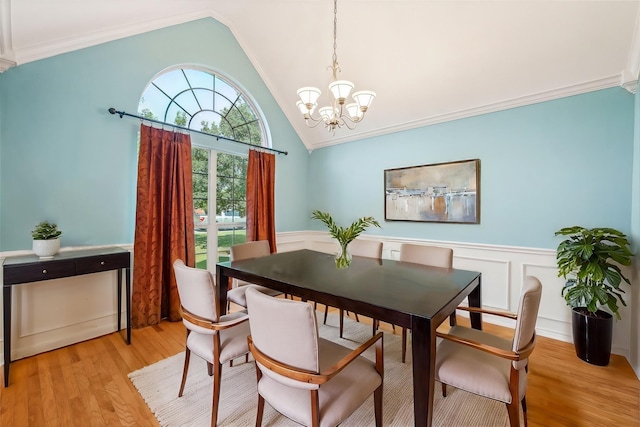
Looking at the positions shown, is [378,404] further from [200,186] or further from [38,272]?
[200,186]

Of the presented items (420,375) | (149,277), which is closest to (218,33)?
(149,277)

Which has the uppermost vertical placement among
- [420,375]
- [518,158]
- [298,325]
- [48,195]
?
[518,158]

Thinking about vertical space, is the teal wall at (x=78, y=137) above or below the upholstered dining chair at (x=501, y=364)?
above

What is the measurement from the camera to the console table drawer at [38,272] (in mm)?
1931

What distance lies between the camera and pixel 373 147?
13.4 feet

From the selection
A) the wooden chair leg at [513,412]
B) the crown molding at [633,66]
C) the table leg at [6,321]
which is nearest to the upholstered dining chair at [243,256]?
the table leg at [6,321]

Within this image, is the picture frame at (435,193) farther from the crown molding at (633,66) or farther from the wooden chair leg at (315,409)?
the wooden chair leg at (315,409)

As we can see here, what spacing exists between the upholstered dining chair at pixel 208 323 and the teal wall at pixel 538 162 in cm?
282

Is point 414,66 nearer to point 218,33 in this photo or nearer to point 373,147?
point 373,147

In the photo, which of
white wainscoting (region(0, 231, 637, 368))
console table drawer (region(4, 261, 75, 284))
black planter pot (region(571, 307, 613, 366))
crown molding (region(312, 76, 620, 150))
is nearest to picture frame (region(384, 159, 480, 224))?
white wainscoting (region(0, 231, 637, 368))

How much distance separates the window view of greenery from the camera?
10.6ft

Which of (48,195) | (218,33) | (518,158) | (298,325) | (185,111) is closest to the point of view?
(298,325)

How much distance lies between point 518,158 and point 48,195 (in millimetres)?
4725

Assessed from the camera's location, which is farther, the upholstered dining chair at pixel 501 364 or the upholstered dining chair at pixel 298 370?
the upholstered dining chair at pixel 501 364
